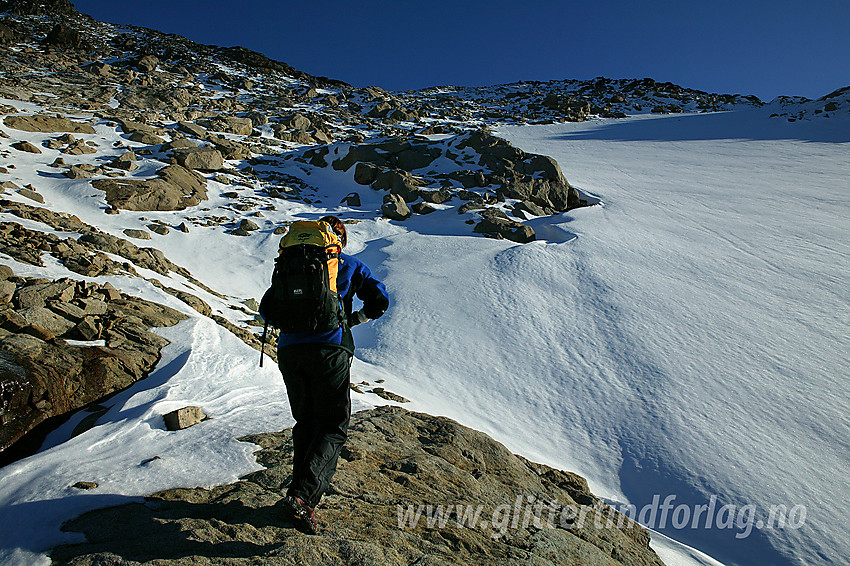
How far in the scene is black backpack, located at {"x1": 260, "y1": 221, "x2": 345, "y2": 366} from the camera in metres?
2.53

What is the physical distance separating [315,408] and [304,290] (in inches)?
29.3

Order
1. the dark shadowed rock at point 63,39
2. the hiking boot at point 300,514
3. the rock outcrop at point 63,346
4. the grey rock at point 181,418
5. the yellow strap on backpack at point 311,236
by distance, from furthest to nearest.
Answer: the dark shadowed rock at point 63,39, the grey rock at point 181,418, the rock outcrop at point 63,346, the yellow strap on backpack at point 311,236, the hiking boot at point 300,514

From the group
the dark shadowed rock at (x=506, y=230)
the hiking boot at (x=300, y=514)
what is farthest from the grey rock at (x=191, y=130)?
the hiking boot at (x=300, y=514)

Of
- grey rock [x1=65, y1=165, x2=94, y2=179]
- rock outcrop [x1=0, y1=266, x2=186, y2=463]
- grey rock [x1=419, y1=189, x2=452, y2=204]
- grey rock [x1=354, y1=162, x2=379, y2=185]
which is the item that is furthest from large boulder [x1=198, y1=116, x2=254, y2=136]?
rock outcrop [x1=0, y1=266, x2=186, y2=463]

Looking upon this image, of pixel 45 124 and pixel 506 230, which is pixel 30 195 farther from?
→ pixel 506 230

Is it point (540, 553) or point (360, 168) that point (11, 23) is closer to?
point (360, 168)

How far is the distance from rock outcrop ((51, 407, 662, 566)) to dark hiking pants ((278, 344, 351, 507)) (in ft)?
0.97

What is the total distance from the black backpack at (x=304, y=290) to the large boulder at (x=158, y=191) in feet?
41.4

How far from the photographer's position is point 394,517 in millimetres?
2916

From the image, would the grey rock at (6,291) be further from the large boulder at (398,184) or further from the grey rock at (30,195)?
the large boulder at (398,184)

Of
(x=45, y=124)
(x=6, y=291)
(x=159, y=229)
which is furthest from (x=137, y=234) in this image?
(x=45, y=124)

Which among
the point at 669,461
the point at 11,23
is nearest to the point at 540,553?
the point at 669,461

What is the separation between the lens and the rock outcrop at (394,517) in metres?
2.22

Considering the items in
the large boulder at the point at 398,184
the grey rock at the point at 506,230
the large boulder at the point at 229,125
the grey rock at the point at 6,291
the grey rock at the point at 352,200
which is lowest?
the grey rock at the point at 506,230
